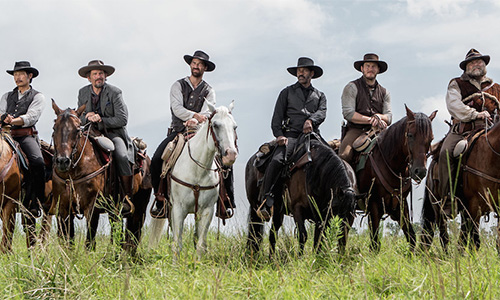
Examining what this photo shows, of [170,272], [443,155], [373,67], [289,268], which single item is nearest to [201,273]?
[170,272]

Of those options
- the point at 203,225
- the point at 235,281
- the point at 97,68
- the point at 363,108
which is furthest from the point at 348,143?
the point at 235,281

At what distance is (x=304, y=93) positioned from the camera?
10008mm

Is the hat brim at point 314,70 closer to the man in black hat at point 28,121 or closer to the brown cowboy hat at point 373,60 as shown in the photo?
the brown cowboy hat at point 373,60

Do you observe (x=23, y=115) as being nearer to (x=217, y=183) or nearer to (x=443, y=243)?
(x=217, y=183)

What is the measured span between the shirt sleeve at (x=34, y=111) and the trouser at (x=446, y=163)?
6.74m

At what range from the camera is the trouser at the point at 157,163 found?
9578mm

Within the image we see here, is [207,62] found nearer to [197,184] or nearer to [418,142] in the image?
[197,184]

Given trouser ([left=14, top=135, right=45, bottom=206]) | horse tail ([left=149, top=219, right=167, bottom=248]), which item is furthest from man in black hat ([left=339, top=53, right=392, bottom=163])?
trouser ([left=14, top=135, right=45, bottom=206])

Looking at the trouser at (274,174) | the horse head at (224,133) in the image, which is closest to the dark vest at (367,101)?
the trouser at (274,174)

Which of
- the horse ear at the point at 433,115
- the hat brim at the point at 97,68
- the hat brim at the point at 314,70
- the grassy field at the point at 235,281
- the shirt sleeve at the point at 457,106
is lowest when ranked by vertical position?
the grassy field at the point at 235,281

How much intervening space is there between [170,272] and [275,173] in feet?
9.88

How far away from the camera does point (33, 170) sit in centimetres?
1026

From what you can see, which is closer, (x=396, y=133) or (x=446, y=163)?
(x=396, y=133)

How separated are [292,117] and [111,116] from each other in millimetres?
2931
